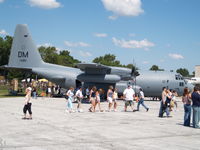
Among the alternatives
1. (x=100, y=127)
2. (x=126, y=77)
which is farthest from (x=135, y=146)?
(x=126, y=77)

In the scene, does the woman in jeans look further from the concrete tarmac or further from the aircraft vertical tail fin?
the aircraft vertical tail fin

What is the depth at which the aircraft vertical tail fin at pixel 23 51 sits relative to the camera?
31391mm

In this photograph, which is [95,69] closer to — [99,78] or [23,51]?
[99,78]

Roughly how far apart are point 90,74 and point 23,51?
914 cm

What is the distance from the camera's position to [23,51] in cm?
3153

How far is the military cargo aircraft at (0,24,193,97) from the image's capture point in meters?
28.0

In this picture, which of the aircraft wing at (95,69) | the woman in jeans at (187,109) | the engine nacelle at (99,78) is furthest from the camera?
the engine nacelle at (99,78)

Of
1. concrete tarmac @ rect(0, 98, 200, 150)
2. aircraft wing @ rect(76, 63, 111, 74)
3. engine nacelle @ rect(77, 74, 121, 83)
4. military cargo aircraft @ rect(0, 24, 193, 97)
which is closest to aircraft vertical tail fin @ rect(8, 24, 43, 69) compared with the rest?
military cargo aircraft @ rect(0, 24, 193, 97)

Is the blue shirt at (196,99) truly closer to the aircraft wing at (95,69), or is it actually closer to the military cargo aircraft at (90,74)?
the military cargo aircraft at (90,74)

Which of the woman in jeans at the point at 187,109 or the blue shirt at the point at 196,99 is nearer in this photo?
the blue shirt at the point at 196,99

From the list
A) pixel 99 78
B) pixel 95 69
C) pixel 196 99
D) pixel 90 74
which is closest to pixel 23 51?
pixel 90 74

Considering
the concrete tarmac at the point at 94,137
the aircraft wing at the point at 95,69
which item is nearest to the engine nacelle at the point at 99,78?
the aircraft wing at the point at 95,69

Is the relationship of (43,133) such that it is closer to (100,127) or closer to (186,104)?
(100,127)

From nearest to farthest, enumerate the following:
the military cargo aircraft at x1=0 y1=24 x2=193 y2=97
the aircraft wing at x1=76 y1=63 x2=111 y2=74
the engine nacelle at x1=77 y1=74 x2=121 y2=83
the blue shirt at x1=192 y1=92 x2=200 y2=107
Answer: the blue shirt at x1=192 y1=92 x2=200 y2=107, the aircraft wing at x1=76 y1=63 x2=111 y2=74, the engine nacelle at x1=77 y1=74 x2=121 y2=83, the military cargo aircraft at x1=0 y1=24 x2=193 y2=97
